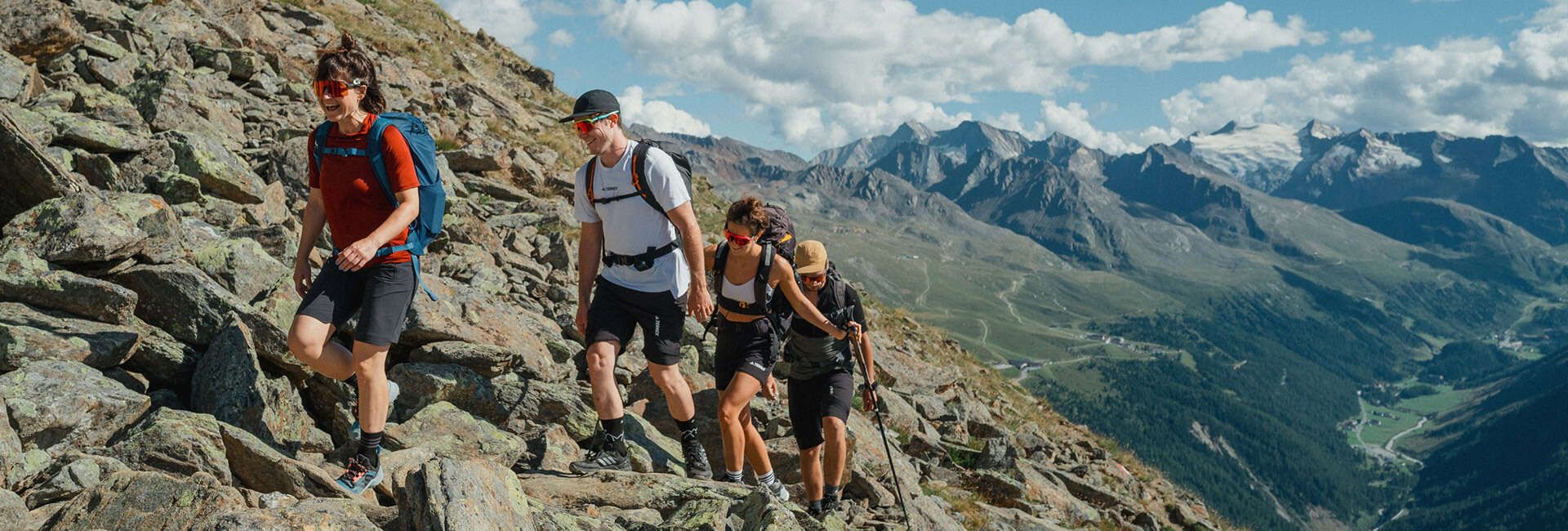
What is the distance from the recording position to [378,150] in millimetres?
6633

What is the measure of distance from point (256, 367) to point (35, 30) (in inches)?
517

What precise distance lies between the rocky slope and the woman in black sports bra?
87cm

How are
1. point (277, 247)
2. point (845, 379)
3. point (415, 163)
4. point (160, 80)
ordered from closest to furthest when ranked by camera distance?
point (415, 163), point (845, 379), point (277, 247), point (160, 80)

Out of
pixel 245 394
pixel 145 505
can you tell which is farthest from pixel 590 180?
pixel 145 505

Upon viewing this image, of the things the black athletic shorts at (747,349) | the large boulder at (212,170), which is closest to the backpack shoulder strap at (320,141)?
the black athletic shorts at (747,349)

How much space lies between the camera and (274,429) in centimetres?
725

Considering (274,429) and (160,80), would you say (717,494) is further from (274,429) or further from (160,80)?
(160,80)

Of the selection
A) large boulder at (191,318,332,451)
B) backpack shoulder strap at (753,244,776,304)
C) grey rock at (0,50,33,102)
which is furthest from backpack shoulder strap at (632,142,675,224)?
grey rock at (0,50,33,102)

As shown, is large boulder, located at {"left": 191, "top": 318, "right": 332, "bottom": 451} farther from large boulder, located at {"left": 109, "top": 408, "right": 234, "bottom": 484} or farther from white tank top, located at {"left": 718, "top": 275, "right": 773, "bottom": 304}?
white tank top, located at {"left": 718, "top": 275, "right": 773, "bottom": 304}

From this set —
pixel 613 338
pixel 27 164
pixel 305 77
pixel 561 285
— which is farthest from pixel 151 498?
pixel 305 77

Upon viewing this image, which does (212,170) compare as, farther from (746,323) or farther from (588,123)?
(746,323)

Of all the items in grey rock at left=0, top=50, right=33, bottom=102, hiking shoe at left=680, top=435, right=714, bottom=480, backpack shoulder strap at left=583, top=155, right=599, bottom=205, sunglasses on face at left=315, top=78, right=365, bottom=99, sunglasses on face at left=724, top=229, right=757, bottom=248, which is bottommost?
hiking shoe at left=680, top=435, right=714, bottom=480

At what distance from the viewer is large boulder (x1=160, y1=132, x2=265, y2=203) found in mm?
12086

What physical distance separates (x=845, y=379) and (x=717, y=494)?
262 centimetres
